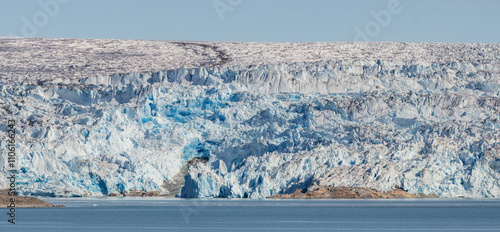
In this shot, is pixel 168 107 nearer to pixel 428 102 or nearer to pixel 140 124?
pixel 140 124

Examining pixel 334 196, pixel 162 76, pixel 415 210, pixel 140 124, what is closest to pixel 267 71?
pixel 162 76

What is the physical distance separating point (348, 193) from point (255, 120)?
14.7m

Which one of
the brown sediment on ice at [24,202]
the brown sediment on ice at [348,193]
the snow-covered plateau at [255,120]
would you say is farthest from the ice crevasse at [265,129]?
the brown sediment on ice at [24,202]

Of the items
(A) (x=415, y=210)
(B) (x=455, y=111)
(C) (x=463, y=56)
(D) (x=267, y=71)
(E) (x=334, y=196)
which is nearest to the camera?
(A) (x=415, y=210)

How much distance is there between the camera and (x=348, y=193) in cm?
6431

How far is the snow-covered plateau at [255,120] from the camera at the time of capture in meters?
64.1

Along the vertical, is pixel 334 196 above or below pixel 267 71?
below

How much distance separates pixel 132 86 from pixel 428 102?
2705 centimetres

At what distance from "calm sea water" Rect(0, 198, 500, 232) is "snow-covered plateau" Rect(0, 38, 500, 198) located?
6.26ft

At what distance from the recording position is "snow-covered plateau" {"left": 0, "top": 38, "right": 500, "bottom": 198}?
64.1 metres

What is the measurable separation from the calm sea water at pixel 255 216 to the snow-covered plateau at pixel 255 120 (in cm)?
191

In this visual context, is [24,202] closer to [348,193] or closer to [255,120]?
[255,120]

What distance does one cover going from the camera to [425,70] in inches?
3396

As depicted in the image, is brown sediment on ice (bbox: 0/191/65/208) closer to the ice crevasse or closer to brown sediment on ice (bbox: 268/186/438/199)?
the ice crevasse
